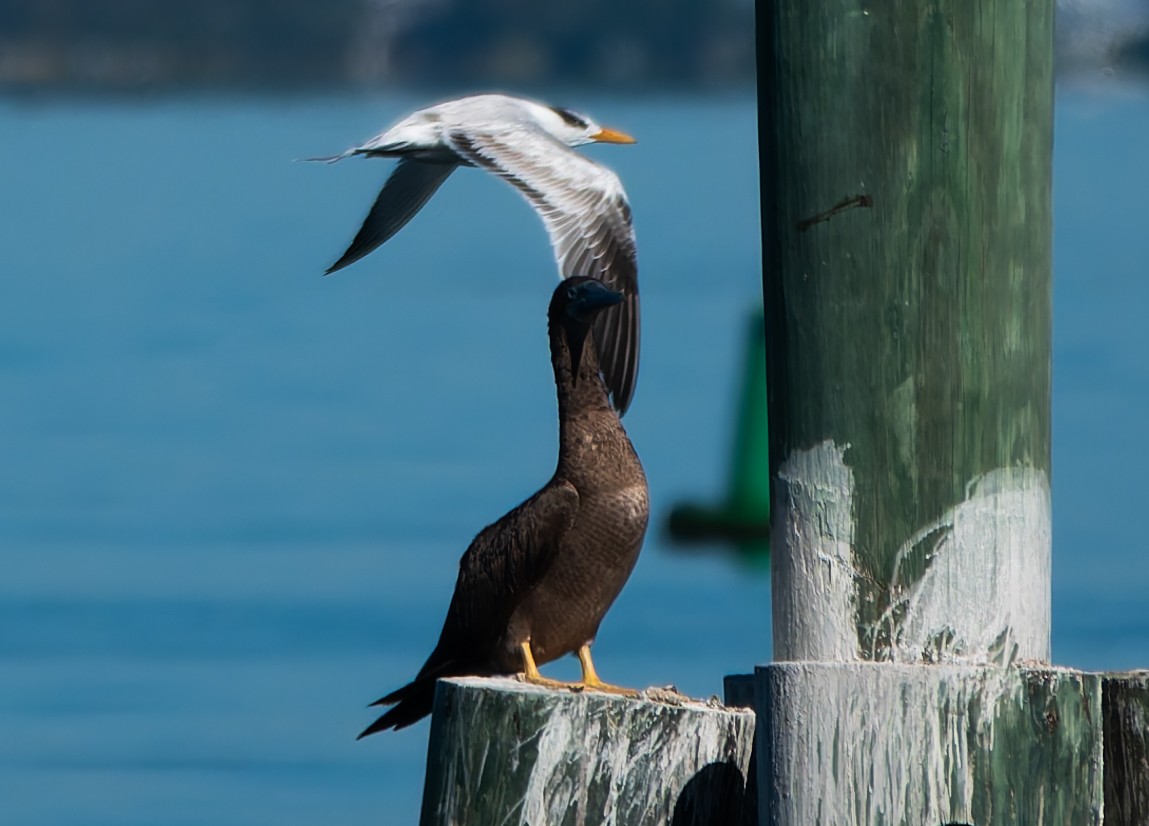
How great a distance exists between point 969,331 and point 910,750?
2.12 feet

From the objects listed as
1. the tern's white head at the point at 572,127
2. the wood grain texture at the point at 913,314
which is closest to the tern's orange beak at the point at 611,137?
the tern's white head at the point at 572,127

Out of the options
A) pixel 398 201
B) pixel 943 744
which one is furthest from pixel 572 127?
pixel 943 744

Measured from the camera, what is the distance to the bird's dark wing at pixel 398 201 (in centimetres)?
676

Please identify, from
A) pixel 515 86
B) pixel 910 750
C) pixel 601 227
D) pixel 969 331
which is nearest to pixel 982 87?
pixel 969 331

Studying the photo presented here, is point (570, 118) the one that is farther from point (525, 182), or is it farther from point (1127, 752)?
point (1127, 752)

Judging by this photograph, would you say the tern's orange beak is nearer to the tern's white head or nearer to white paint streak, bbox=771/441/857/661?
the tern's white head

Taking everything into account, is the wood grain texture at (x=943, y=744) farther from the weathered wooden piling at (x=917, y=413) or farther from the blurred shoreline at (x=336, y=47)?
the blurred shoreline at (x=336, y=47)

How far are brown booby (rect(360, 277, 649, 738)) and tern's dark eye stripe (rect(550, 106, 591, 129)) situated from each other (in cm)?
287

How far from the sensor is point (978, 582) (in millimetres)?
3811

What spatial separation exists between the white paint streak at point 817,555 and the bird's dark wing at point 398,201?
9.99 ft

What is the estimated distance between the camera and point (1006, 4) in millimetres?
3727

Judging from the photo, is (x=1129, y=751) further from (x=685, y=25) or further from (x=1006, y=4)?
(x=685, y=25)

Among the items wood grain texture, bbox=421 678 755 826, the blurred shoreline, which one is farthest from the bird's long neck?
the blurred shoreline

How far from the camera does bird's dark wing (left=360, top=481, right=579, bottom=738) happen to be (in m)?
5.04
